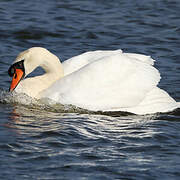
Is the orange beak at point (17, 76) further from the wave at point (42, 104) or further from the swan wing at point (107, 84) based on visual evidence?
the swan wing at point (107, 84)

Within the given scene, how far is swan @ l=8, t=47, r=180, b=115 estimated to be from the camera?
9195mm

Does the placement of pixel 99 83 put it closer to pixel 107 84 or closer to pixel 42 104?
pixel 107 84

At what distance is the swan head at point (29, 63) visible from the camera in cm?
974

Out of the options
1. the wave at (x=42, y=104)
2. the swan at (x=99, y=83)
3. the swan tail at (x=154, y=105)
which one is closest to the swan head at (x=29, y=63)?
the swan at (x=99, y=83)

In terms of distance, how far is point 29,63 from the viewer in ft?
32.2


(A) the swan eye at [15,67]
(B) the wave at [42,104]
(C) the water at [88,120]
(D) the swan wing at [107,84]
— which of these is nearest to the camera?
(C) the water at [88,120]

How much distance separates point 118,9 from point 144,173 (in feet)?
30.4

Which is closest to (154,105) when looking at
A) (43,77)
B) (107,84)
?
(107,84)

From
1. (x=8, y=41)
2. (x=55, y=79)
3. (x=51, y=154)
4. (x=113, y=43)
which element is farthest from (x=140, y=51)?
(x=51, y=154)

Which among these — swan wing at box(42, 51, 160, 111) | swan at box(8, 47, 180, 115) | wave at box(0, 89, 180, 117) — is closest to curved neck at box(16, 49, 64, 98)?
swan at box(8, 47, 180, 115)

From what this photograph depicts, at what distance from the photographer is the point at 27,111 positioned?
9.52 m

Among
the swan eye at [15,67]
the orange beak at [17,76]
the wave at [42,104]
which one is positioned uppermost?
the swan eye at [15,67]

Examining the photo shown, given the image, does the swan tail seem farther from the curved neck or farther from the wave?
the curved neck

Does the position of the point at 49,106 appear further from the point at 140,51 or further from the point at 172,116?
the point at 140,51
